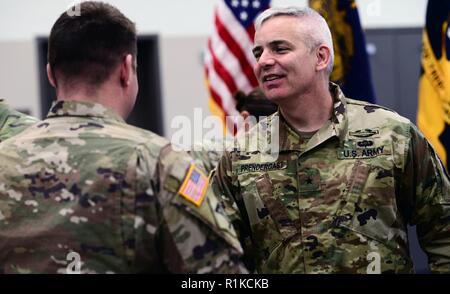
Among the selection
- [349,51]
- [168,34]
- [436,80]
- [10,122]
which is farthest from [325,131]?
[168,34]

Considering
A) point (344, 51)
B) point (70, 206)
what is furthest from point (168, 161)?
point (344, 51)

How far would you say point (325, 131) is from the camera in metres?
3.14

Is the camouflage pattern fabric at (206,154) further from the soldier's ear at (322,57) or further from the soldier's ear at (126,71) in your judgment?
the soldier's ear at (126,71)

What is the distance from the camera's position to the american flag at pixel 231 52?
6.13 metres

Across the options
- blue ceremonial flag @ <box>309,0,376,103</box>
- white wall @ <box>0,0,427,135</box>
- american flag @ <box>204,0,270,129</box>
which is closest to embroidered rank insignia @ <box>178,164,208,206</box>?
blue ceremonial flag @ <box>309,0,376,103</box>

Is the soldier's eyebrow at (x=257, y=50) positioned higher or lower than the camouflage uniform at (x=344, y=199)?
higher

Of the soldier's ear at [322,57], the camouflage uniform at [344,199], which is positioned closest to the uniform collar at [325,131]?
the camouflage uniform at [344,199]

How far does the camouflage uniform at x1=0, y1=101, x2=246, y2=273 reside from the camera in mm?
2234

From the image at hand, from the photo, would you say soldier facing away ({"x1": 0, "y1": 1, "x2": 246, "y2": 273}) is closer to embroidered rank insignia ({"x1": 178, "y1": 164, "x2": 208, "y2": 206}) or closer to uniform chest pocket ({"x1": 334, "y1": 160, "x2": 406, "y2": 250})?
embroidered rank insignia ({"x1": 178, "y1": 164, "x2": 208, "y2": 206})

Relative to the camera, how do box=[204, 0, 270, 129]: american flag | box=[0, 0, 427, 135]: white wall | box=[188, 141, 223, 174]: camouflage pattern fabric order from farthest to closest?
box=[0, 0, 427, 135]: white wall → box=[204, 0, 270, 129]: american flag → box=[188, 141, 223, 174]: camouflage pattern fabric

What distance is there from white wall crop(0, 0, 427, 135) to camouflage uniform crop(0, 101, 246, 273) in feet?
19.4

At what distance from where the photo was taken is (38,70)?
8.31m

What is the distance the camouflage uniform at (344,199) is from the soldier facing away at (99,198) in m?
Result: 0.78
